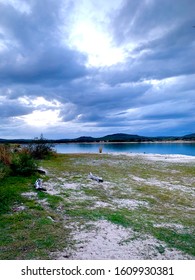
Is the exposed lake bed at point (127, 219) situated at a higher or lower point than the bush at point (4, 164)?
lower

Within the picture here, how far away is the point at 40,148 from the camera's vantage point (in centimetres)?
2427

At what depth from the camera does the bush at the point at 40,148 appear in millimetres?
23031

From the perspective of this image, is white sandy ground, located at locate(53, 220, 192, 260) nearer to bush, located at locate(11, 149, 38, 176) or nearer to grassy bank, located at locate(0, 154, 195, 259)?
grassy bank, located at locate(0, 154, 195, 259)

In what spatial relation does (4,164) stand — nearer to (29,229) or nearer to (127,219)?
(29,229)

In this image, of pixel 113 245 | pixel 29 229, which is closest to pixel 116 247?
pixel 113 245

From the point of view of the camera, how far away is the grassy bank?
5090mm

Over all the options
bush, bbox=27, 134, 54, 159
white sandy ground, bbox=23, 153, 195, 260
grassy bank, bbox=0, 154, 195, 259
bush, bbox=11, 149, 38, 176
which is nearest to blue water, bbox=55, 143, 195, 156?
bush, bbox=27, 134, 54, 159

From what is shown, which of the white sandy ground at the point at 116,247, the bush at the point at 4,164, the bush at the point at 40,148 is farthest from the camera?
the bush at the point at 40,148

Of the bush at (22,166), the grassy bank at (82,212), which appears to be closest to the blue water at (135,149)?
the bush at (22,166)

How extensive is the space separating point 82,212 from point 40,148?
712 inches

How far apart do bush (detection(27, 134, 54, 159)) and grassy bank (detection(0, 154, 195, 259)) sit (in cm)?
1183

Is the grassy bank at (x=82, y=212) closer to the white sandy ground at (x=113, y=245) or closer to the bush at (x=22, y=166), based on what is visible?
the white sandy ground at (x=113, y=245)

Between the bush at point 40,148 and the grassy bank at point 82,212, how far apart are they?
38.8 feet
